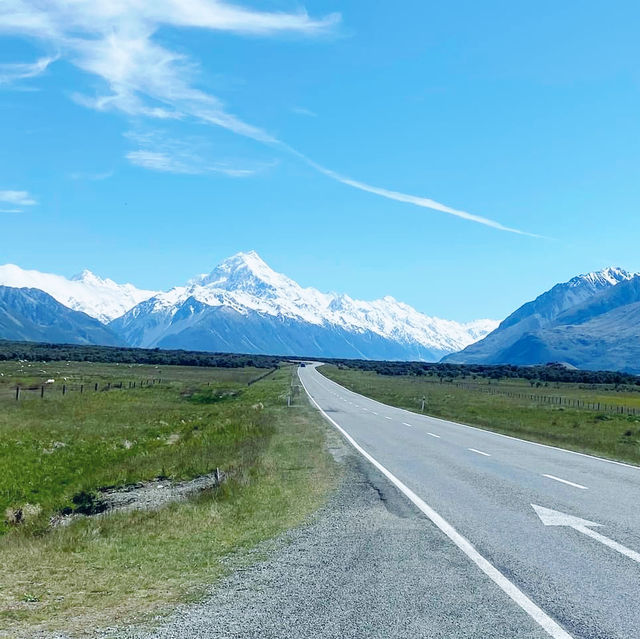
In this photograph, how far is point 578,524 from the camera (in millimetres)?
11117

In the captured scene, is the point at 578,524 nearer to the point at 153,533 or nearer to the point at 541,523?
the point at 541,523

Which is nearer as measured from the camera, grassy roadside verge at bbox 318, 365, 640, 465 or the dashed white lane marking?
the dashed white lane marking

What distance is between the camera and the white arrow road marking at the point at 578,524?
9297 millimetres

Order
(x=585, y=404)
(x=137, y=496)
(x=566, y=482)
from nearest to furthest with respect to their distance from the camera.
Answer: (x=566, y=482) → (x=137, y=496) → (x=585, y=404)

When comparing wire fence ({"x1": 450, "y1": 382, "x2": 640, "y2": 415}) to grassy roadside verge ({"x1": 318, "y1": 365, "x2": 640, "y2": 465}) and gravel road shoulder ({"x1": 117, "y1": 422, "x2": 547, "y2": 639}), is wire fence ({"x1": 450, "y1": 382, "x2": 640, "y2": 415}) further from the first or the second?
gravel road shoulder ({"x1": 117, "y1": 422, "x2": 547, "y2": 639})

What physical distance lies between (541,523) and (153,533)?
6.27 meters

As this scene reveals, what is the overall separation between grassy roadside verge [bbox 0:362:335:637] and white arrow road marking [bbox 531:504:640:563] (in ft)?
13.4

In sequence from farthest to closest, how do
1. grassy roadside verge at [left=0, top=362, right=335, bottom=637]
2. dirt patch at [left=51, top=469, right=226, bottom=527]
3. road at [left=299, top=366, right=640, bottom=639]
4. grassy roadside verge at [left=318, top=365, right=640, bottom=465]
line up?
1. grassy roadside verge at [left=318, top=365, right=640, bottom=465]
2. dirt patch at [left=51, top=469, right=226, bottom=527]
3. grassy roadside verge at [left=0, top=362, right=335, bottom=637]
4. road at [left=299, top=366, right=640, bottom=639]

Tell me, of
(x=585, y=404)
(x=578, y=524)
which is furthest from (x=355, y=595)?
(x=585, y=404)

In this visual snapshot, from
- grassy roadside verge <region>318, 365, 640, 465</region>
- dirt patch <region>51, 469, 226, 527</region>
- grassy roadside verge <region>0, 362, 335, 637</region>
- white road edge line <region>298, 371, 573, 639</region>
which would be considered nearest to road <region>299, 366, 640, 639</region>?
white road edge line <region>298, 371, 573, 639</region>

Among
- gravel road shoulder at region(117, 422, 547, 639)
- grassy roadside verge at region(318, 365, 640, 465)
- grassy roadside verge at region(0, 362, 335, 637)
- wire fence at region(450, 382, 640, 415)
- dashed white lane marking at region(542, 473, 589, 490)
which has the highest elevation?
gravel road shoulder at region(117, 422, 547, 639)

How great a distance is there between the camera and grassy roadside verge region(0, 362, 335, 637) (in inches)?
286

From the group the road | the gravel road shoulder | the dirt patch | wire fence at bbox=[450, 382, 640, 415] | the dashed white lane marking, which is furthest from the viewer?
wire fence at bbox=[450, 382, 640, 415]

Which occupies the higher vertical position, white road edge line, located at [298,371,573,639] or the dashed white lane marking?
white road edge line, located at [298,371,573,639]
